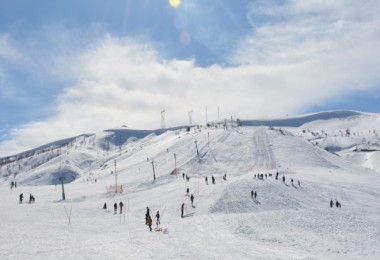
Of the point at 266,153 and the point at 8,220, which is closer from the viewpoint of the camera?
the point at 8,220

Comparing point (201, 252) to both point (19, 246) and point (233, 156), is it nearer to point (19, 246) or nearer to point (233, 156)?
point (19, 246)

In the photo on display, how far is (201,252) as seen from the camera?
25.1 meters

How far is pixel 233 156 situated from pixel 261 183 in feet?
197

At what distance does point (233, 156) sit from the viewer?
12512 cm

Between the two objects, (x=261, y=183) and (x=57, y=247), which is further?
(x=261, y=183)

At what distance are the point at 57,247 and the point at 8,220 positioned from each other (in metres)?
19.3

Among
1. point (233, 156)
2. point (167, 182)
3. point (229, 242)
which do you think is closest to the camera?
point (229, 242)

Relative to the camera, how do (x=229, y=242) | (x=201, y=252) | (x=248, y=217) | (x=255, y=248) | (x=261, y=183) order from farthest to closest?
(x=261, y=183) → (x=248, y=217) → (x=229, y=242) → (x=255, y=248) → (x=201, y=252)

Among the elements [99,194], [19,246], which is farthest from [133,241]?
[99,194]

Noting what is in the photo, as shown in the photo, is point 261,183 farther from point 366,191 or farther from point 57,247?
point 57,247

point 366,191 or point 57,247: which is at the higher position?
point 57,247

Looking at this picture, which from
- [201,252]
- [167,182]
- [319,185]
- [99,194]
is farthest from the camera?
[167,182]

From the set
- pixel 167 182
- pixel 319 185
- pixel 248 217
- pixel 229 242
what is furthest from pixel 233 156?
pixel 229 242

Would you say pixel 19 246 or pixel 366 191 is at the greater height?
pixel 19 246
